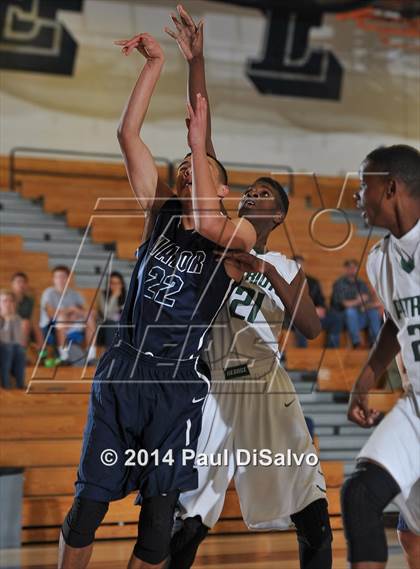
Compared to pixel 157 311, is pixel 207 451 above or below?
below

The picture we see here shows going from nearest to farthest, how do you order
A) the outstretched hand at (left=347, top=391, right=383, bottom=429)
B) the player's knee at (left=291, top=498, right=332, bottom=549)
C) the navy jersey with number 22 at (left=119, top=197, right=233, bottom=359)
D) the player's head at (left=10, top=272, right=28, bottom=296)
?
1. the outstretched hand at (left=347, top=391, right=383, bottom=429)
2. the navy jersey with number 22 at (left=119, top=197, right=233, bottom=359)
3. the player's knee at (left=291, top=498, right=332, bottom=549)
4. the player's head at (left=10, top=272, right=28, bottom=296)

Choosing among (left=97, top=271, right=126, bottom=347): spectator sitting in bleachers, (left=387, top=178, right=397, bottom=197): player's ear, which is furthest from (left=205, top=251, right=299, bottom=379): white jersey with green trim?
(left=97, top=271, right=126, bottom=347): spectator sitting in bleachers

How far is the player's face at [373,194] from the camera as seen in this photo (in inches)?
129

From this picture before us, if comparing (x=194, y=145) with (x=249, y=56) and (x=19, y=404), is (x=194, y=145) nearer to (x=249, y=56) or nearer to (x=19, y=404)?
(x=19, y=404)

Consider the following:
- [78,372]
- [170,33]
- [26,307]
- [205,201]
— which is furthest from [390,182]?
[26,307]

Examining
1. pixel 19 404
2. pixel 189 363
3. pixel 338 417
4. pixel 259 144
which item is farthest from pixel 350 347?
pixel 189 363

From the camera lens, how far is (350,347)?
9.52m

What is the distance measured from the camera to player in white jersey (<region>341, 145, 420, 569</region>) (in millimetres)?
2977

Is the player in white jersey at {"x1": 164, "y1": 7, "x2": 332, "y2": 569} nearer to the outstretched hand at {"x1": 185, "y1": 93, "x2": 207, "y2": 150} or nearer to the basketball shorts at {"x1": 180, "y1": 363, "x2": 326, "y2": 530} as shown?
the basketball shorts at {"x1": 180, "y1": 363, "x2": 326, "y2": 530}

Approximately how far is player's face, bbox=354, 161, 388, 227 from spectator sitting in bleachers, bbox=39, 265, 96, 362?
4.87 meters

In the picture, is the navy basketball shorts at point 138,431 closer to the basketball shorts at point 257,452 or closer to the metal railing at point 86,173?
the basketball shorts at point 257,452

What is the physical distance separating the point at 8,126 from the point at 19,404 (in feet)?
22.1

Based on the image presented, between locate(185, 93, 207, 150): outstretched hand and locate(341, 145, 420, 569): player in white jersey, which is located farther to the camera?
locate(185, 93, 207, 150): outstretched hand

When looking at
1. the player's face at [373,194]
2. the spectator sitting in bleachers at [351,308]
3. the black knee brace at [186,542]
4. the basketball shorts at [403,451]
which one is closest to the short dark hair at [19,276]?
the spectator sitting in bleachers at [351,308]
